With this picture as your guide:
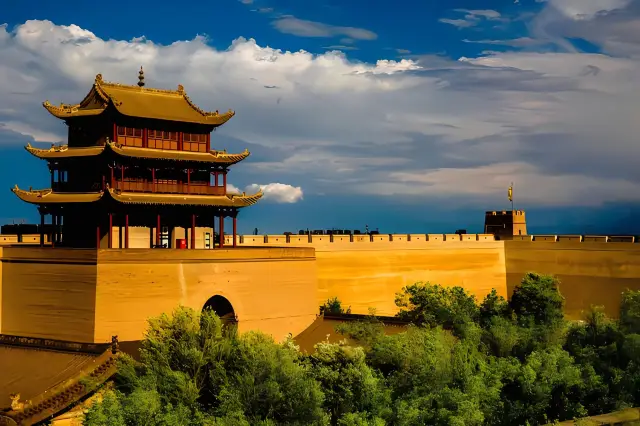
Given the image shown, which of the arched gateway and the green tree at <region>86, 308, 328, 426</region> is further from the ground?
the arched gateway

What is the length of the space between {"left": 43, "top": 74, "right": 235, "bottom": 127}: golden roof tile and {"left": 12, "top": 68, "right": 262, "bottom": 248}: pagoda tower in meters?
0.05

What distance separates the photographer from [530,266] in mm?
75125

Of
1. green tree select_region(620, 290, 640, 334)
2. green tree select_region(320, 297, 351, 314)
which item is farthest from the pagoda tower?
green tree select_region(620, 290, 640, 334)

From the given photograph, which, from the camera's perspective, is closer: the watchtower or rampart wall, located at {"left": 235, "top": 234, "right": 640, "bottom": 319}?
rampart wall, located at {"left": 235, "top": 234, "right": 640, "bottom": 319}

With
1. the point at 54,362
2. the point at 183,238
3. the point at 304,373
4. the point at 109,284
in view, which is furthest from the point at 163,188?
the point at 304,373

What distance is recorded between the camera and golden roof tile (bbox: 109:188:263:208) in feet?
139

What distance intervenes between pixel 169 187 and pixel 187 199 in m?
1.26

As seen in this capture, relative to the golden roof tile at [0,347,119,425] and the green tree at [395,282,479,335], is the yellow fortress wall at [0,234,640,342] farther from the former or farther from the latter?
the green tree at [395,282,479,335]

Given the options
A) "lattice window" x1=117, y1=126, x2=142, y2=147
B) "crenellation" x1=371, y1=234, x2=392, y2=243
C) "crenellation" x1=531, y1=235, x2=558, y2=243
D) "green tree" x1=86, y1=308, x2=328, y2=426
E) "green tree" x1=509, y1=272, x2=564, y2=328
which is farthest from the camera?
"crenellation" x1=531, y1=235, x2=558, y2=243

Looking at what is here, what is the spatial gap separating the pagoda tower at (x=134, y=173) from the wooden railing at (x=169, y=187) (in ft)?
0.17

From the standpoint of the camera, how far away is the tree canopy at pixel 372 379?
2860cm

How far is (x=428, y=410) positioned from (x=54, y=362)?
49.4ft

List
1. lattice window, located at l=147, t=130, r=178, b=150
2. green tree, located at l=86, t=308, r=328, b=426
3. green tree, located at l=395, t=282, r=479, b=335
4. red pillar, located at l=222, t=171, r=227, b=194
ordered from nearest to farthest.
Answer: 1. green tree, located at l=86, t=308, r=328, b=426
2. green tree, located at l=395, t=282, r=479, b=335
3. lattice window, located at l=147, t=130, r=178, b=150
4. red pillar, located at l=222, t=171, r=227, b=194

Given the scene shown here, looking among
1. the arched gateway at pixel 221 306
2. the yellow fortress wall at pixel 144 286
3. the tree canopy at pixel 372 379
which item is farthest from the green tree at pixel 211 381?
the arched gateway at pixel 221 306
